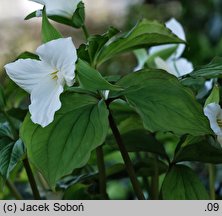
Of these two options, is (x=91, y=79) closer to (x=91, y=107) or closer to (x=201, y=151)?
(x=91, y=107)

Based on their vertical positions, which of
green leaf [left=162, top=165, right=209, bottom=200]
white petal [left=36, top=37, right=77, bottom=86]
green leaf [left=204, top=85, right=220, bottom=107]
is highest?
white petal [left=36, top=37, right=77, bottom=86]

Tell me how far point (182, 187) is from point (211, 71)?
124 millimetres

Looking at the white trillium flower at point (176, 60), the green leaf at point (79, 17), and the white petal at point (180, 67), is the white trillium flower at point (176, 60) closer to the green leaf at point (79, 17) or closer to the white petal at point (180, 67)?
the white petal at point (180, 67)

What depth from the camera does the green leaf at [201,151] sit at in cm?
58

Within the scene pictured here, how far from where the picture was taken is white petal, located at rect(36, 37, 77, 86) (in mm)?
494

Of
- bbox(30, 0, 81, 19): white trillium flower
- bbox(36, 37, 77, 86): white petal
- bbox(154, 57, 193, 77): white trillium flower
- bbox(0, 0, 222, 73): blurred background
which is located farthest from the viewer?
bbox(0, 0, 222, 73): blurred background

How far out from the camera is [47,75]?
1.78 feet

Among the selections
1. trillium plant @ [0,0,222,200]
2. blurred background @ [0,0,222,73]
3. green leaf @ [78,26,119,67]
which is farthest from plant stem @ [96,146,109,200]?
blurred background @ [0,0,222,73]

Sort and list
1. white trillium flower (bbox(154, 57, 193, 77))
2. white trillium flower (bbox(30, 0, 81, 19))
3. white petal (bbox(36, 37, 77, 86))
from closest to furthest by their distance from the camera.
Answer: white petal (bbox(36, 37, 77, 86)), white trillium flower (bbox(30, 0, 81, 19)), white trillium flower (bbox(154, 57, 193, 77))

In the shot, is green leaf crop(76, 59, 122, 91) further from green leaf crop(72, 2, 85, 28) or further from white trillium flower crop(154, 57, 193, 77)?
white trillium flower crop(154, 57, 193, 77)

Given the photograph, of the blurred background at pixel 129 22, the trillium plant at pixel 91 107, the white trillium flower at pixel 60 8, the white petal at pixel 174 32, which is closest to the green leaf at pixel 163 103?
the trillium plant at pixel 91 107

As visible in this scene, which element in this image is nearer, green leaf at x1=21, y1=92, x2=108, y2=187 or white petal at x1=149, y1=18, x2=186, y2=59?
green leaf at x1=21, y1=92, x2=108, y2=187

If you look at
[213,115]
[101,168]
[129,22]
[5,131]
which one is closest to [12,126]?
[5,131]
